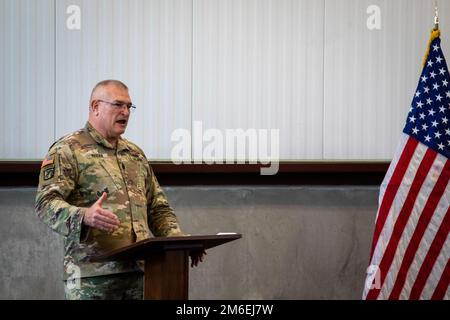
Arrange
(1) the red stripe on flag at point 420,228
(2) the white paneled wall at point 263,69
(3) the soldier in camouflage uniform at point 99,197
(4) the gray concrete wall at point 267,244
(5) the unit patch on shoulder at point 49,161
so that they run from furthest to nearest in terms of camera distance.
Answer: (2) the white paneled wall at point 263,69, (4) the gray concrete wall at point 267,244, (1) the red stripe on flag at point 420,228, (5) the unit patch on shoulder at point 49,161, (3) the soldier in camouflage uniform at point 99,197

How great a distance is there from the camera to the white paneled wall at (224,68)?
5285 mm

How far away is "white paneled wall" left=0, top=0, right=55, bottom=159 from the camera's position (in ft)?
17.3

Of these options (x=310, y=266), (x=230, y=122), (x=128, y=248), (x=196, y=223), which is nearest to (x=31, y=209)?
(x=196, y=223)

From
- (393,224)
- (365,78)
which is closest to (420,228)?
(393,224)

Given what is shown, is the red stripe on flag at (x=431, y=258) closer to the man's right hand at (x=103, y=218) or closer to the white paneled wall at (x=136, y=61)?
the white paneled wall at (x=136, y=61)

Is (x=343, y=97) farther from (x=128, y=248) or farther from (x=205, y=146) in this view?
(x=128, y=248)

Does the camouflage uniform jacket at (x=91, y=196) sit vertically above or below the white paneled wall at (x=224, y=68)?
below

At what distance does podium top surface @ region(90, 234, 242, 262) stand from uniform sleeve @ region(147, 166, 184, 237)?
59cm

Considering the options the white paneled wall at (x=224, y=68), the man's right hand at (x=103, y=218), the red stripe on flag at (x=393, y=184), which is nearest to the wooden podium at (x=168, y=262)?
the man's right hand at (x=103, y=218)

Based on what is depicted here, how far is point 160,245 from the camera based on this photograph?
316 cm

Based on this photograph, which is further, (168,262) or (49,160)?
(49,160)

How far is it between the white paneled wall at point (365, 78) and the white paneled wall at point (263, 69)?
86mm

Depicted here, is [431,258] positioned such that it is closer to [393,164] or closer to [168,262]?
[393,164]

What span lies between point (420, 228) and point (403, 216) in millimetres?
121
